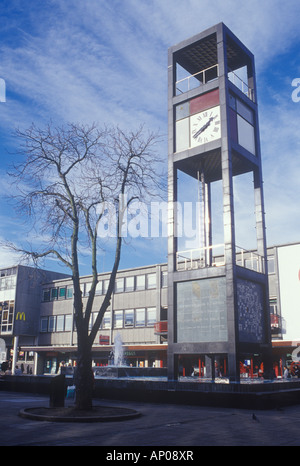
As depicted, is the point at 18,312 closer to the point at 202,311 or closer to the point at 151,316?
the point at 151,316

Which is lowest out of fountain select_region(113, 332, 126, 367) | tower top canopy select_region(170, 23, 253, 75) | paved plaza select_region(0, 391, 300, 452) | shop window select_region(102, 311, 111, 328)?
paved plaza select_region(0, 391, 300, 452)

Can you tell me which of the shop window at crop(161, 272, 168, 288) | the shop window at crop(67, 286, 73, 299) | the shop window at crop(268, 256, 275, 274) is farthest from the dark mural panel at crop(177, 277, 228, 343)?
the shop window at crop(67, 286, 73, 299)

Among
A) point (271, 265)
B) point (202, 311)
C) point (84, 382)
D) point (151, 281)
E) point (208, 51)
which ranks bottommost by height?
→ point (84, 382)

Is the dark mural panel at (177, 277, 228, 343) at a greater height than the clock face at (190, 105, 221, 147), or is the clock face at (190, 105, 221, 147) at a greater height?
the clock face at (190, 105, 221, 147)

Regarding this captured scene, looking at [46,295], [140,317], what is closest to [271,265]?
[140,317]

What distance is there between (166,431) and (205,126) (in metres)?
16.2

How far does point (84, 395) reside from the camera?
13.6 meters

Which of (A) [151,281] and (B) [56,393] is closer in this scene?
(B) [56,393]

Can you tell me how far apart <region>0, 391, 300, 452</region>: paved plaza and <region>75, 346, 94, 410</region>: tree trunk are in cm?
174

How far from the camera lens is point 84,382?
Answer: 13695 millimetres

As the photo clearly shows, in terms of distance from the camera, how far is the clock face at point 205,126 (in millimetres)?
22188

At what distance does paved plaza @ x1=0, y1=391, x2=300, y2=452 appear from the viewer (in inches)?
341

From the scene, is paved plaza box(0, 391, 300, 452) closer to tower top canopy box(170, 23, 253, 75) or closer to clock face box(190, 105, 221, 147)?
clock face box(190, 105, 221, 147)

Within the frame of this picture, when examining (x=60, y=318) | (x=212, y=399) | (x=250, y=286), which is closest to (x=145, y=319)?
(x=60, y=318)
